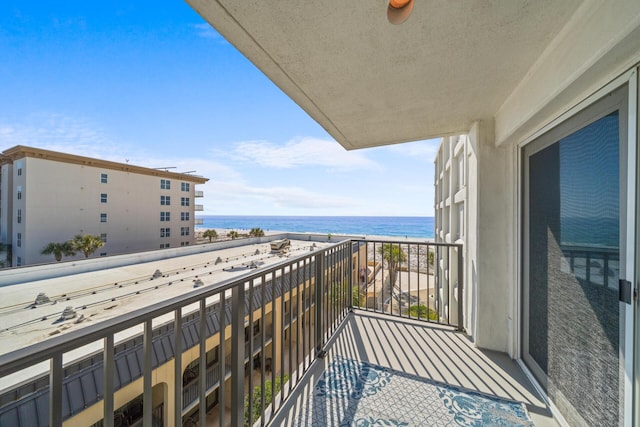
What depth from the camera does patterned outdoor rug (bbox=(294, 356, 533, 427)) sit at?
4.91ft

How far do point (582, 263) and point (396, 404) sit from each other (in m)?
1.41

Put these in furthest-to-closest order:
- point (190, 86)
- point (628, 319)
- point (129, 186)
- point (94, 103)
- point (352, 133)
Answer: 1. point (129, 186)
2. point (94, 103)
3. point (190, 86)
4. point (352, 133)
5. point (628, 319)

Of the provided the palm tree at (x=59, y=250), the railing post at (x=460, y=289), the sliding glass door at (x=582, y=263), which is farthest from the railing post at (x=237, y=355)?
the palm tree at (x=59, y=250)

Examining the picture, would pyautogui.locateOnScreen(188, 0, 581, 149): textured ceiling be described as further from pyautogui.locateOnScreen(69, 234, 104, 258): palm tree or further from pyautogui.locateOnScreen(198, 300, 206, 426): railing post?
pyautogui.locateOnScreen(69, 234, 104, 258): palm tree

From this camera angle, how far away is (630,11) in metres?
0.87

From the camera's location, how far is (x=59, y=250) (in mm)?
15148

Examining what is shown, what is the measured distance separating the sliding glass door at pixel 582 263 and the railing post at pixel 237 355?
171 cm

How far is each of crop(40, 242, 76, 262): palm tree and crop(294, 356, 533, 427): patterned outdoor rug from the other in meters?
20.7

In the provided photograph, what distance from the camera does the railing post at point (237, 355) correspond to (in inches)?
45.3

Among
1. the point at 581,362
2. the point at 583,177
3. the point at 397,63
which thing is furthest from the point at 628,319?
the point at 397,63

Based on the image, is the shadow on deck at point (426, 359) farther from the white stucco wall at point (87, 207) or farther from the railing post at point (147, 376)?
the white stucco wall at point (87, 207)

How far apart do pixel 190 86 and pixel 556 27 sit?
10.4m

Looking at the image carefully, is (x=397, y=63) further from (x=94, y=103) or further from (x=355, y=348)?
(x=94, y=103)

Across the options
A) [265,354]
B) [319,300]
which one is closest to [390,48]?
[319,300]
